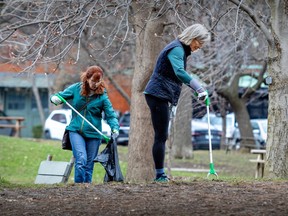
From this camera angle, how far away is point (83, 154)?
10.8m

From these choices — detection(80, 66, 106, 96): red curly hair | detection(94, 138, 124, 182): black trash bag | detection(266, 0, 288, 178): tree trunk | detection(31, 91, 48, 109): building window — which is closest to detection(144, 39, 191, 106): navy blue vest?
detection(80, 66, 106, 96): red curly hair

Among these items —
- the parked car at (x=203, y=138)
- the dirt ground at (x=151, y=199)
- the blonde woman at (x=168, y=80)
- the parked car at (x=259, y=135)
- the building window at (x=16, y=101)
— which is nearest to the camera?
the dirt ground at (x=151, y=199)

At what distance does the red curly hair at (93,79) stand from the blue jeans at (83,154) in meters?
0.60

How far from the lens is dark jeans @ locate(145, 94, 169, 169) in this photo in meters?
9.70

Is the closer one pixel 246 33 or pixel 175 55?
pixel 175 55

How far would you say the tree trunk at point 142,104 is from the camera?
44.2 ft

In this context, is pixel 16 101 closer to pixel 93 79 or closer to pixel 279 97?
pixel 279 97

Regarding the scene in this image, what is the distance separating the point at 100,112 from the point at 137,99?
9.01 feet

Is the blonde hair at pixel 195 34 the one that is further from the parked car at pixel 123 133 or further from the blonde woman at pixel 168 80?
the parked car at pixel 123 133

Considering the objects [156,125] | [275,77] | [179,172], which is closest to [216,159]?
[179,172]

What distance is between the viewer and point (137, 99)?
13766 mm

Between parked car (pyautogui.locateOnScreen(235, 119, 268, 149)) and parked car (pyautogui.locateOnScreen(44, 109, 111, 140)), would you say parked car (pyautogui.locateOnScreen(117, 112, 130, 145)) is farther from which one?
parked car (pyautogui.locateOnScreen(235, 119, 268, 149))

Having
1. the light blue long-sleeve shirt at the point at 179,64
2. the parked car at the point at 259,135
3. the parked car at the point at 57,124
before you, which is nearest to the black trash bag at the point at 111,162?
the light blue long-sleeve shirt at the point at 179,64

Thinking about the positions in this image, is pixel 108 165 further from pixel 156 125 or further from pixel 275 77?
pixel 275 77
